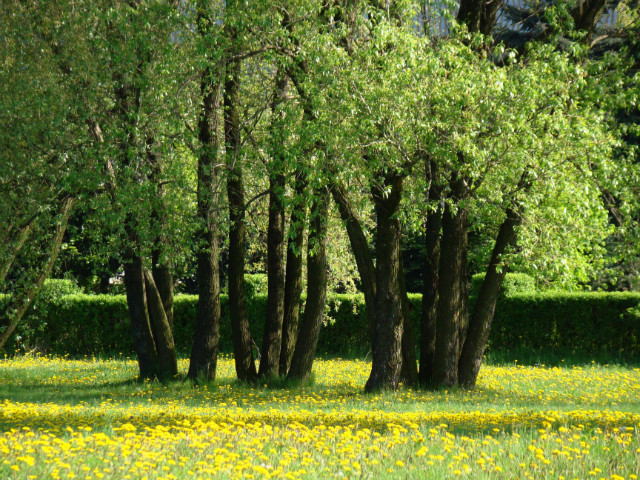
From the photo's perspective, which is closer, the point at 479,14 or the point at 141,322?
the point at 479,14

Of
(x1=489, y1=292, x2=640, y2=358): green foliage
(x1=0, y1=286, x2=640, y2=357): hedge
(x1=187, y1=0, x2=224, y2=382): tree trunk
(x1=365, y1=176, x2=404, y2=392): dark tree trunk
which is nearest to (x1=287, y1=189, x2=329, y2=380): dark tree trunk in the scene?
(x1=365, y1=176, x2=404, y2=392): dark tree trunk

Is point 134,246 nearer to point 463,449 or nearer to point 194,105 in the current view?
point 194,105

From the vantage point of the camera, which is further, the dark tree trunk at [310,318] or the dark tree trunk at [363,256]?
the dark tree trunk at [310,318]

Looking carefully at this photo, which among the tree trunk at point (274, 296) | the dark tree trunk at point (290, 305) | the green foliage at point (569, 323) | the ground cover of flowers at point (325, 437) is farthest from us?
the green foliage at point (569, 323)

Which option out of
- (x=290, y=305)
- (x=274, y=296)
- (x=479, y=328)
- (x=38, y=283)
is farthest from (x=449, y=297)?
(x=38, y=283)

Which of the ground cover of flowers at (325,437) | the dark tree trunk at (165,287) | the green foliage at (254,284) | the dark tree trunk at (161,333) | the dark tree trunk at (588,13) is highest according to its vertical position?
the dark tree trunk at (588,13)

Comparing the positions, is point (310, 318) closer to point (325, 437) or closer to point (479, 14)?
point (479, 14)

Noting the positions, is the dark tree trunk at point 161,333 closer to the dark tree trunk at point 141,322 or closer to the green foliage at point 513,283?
Answer: the dark tree trunk at point 141,322

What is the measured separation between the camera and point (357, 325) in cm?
2227

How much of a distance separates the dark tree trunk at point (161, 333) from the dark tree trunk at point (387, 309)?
4.83 meters

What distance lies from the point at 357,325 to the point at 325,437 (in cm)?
1601

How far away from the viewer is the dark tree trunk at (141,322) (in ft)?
47.8

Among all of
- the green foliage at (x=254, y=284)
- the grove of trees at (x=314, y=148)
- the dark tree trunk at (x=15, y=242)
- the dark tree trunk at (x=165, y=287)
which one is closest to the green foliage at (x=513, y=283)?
the green foliage at (x=254, y=284)

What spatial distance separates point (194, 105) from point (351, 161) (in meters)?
3.62
